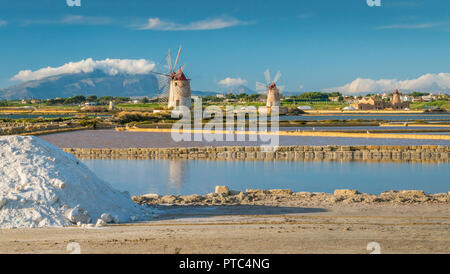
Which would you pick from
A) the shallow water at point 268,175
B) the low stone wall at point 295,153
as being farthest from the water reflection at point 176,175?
the low stone wall at point 295,153

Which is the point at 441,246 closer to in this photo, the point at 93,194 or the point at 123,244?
the point at 123,244

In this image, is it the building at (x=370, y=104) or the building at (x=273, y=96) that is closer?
the building at (x=273, y=96)

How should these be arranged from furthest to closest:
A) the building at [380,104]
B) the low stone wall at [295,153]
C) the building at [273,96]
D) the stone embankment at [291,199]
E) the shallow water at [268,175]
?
the building at [380,104], the building at [273,96], the low stone wall at [295,153], the shallow water at [268,175], the stone embankment at [291,199]

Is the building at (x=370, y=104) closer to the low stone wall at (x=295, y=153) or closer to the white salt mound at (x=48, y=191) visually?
the low stone wall at (x=295, y=153)

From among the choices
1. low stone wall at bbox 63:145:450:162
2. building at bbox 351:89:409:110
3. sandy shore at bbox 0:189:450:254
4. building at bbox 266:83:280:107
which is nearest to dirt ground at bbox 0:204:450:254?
sandy shore at bbox 0:189:450:254

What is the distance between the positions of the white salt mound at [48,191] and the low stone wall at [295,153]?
38.5ft

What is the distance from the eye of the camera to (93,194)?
7.41 metres

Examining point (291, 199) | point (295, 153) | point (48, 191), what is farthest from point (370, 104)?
point (48, 191)

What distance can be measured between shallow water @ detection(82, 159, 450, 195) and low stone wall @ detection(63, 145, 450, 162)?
133cm

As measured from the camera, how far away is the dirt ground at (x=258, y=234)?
573 centimetres

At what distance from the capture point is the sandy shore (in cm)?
575

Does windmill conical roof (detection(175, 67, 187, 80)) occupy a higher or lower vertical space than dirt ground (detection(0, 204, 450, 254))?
higher

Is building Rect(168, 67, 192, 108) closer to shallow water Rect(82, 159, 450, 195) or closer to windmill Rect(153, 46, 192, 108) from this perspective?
windmill Rect(153, 46, 192, 108)

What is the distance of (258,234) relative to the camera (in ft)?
21.2
